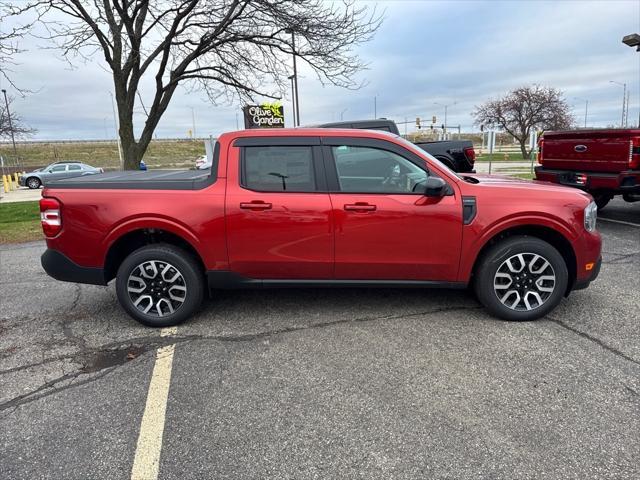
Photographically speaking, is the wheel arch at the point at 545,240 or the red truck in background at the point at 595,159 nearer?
the wheel arch at the point at 545,240

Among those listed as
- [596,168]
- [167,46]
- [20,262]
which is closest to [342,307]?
[20,262]

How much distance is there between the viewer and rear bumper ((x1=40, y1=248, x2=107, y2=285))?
3.99m

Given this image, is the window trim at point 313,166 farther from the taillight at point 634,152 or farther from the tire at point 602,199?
the tire at point 602,199

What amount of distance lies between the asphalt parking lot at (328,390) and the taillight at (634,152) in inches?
147

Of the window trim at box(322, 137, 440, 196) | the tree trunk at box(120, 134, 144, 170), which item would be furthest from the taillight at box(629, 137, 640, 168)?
the tree trunk at box(120, 134, 144, 170)

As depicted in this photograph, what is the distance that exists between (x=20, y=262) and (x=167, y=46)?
6.84 m

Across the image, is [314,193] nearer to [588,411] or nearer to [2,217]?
[588,411]

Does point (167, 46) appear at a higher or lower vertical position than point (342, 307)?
higher

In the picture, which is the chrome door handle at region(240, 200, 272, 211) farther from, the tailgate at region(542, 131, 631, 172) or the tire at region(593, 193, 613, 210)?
the tire at region(593, 193, 613, 210)

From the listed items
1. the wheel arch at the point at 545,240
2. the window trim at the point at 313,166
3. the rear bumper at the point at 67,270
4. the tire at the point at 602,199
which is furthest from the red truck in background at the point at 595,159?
the rear bumper at the point at 67,270

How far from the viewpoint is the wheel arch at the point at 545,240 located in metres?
3.94

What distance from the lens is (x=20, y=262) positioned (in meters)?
6.67

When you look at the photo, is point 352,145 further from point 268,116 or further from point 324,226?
point 268,116

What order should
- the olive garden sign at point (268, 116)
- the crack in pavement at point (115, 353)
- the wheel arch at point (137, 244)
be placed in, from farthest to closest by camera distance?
1. the olive garden sign at point (268, 116)
2. the wheel arch at point (137, 244)
3. the crack in pavement at point (115, 353)
